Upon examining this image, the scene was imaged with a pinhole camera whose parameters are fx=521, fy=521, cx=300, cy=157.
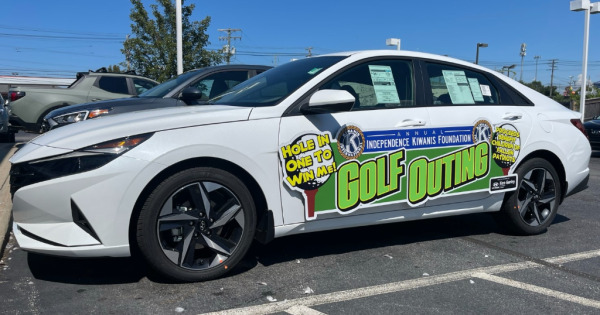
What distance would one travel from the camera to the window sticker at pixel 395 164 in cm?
369

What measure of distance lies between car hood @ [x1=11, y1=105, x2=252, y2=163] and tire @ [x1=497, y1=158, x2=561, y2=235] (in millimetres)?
2608

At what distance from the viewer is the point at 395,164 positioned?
3.99 metres

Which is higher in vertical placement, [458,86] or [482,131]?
[458,86]

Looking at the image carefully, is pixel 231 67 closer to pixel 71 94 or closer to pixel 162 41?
pixel 71 94

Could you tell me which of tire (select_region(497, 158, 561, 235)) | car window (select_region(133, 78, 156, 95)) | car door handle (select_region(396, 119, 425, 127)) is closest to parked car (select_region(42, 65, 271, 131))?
car window (select_region(133, 78, 156, 95))

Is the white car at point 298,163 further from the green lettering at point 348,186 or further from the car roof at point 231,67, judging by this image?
the car roof at point 231,67

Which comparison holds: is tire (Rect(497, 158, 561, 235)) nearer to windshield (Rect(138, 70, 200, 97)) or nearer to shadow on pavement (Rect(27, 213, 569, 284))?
shadow on pavement (Rect(27, 213, 569, 284))

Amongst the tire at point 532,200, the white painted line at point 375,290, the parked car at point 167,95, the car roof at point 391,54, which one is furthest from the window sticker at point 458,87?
the parked car at point 167,95

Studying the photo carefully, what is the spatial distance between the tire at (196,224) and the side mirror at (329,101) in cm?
76

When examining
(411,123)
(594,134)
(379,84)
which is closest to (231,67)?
(379,84)

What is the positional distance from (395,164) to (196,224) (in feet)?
5.16

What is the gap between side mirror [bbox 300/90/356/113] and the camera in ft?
11.9

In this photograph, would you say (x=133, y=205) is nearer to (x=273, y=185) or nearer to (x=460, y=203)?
(x=273, y=185)

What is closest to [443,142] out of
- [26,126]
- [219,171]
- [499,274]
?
[499,274]
